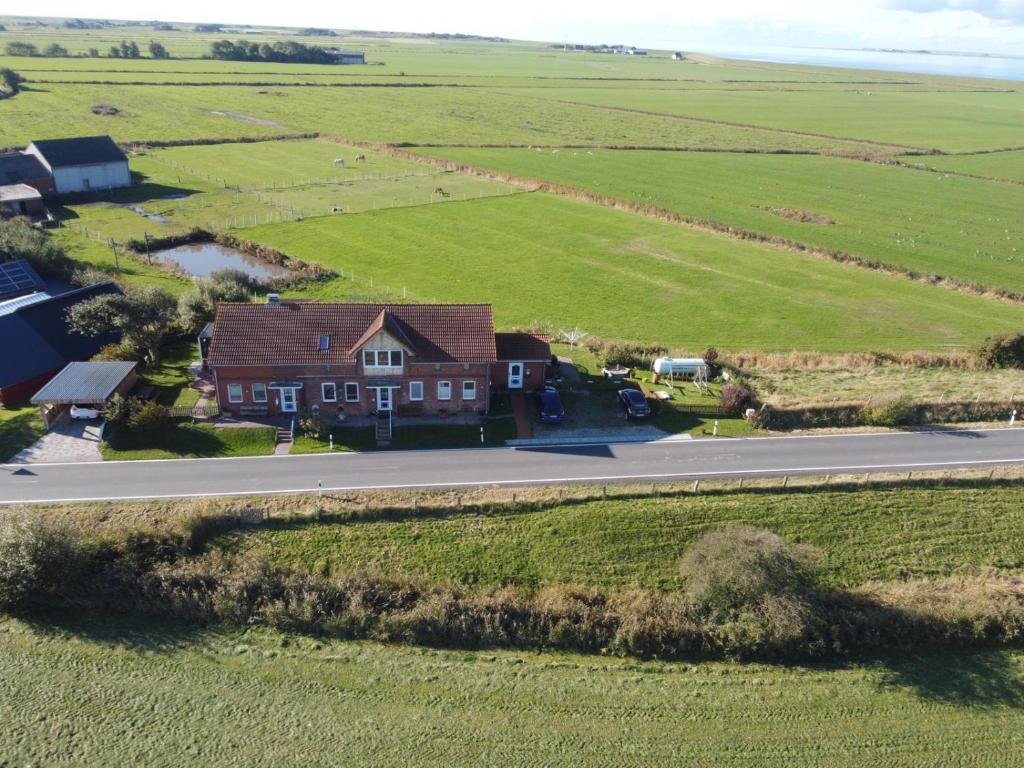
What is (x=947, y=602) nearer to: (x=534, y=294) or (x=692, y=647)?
(x=692, y=647)

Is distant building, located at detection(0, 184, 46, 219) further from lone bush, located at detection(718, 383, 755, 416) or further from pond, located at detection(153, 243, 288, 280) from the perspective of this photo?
lone bush, located at detection(718, 383, 755, 416)

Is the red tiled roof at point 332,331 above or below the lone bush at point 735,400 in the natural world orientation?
above

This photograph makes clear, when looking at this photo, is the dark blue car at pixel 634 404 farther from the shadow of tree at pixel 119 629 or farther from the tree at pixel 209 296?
the tree at pixel 209 296

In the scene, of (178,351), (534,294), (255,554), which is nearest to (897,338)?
(534,294)

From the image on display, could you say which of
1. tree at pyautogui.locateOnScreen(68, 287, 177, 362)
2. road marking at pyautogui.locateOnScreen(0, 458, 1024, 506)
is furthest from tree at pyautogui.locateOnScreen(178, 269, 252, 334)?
road marking at pyautogui.locateOnScreen(0, 458, 1024, 506)

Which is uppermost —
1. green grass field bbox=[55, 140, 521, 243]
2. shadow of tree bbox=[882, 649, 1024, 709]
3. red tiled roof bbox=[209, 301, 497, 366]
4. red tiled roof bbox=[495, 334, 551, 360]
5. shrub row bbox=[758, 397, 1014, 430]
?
green grass field bbox=[55, 140, 521, 243]

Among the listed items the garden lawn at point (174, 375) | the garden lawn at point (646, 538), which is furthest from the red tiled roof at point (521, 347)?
the garden lawn at point (174, 375)
